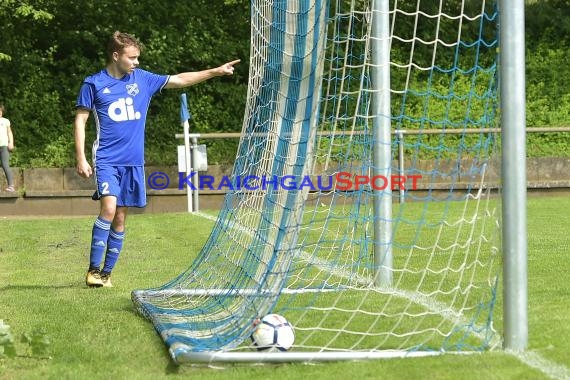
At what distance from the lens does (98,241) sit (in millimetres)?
6879

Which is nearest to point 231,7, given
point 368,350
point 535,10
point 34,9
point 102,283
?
point 34,9

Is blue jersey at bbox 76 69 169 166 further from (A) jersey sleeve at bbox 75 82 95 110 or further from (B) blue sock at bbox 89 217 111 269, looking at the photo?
(B) blue sock at bbox 89 217 111 269

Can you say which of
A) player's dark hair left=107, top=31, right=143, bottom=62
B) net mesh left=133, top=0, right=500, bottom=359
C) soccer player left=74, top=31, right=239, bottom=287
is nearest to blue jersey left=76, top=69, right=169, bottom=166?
soccer player left=74, top=31, right=239, bottom=287

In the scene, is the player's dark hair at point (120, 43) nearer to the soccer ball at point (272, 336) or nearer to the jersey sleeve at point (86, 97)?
the jersey sleeve at point (86, 97)

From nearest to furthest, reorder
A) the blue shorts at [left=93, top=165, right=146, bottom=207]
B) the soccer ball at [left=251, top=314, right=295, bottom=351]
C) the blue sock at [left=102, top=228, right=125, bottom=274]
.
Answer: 1. the soccer ball at [left=251, top=314, right=295, bottom=351]
2. the blue shorts at [left=93, top=165, right=146, bottom=207]
3. the blue sock at [left=102, top=228, right=125, bottom=274]

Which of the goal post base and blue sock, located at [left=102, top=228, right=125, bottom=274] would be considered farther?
blue sock, located at [left=102, top=228, right=125, bottom=274]

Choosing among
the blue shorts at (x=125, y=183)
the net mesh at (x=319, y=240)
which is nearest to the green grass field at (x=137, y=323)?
the net mesh at (x=319, y=240)

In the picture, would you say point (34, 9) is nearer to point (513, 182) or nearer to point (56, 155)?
point (56, 155)

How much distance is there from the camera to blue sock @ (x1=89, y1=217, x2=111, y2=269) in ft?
22.5

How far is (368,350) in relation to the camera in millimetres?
4277

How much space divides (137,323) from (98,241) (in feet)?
5.49

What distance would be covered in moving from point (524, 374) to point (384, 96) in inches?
109

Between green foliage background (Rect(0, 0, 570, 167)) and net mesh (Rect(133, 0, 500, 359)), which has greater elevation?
green foliage background (Rect(0, 0, 570, 167))

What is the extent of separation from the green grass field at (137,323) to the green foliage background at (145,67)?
316 inches
